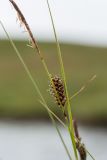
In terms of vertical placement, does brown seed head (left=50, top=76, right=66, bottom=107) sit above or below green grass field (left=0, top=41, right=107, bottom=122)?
below

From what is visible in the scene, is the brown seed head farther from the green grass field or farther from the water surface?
the green grass field

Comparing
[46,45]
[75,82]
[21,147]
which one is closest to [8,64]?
[75,82]

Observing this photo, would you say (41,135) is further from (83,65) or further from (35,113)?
(83,65)

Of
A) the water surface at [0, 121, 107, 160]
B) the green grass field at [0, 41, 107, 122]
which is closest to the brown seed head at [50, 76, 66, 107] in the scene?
the water surface at [0, 121, 107, 160]

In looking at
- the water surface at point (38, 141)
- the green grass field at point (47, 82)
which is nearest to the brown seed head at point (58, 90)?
the water surface at point (38, 141)

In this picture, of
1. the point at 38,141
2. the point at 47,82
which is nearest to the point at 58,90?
the point at 38,141

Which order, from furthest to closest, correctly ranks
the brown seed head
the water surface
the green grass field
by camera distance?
the green grass field
the water surface
the brown seed head

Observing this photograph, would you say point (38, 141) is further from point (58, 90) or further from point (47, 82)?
point (58, 90)

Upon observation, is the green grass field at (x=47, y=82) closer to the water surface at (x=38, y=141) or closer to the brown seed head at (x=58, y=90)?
the water surface at (x=38, y=141)
